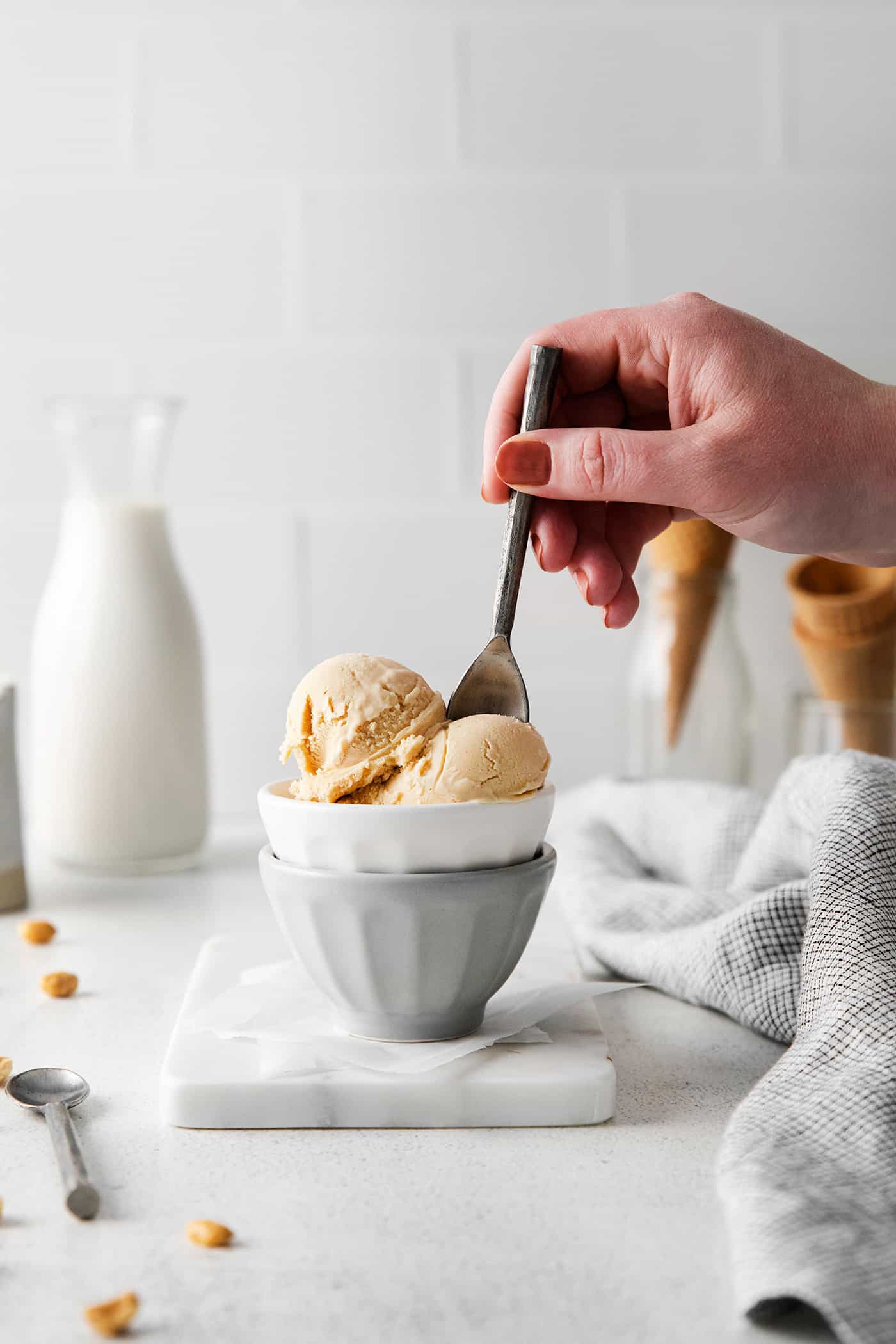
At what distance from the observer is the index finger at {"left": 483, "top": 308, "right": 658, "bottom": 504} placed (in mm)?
899

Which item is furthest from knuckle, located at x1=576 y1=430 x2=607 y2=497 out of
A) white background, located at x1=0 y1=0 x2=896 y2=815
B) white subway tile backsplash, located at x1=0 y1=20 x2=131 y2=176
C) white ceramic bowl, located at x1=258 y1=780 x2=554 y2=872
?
white subway tile backsplash, located at x1=0 y1=20 x2=131 y2=176

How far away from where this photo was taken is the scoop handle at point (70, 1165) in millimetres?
535

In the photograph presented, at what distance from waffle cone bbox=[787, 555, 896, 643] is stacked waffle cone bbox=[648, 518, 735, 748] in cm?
8

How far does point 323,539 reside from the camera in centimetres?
150

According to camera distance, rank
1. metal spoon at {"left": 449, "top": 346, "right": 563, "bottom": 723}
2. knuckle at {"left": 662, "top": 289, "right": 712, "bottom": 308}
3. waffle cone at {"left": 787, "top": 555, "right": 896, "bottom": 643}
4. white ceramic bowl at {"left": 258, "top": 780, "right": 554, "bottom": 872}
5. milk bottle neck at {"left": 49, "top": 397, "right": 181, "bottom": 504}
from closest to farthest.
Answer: white ceramic bowl at {"left": 258, "top": 780, "right": 554, "bottom": 872} < metal spoon at {"left": 449, "top": 346, "right": 563, "bottom": 723} < knuckle at {"left": 662, "top": 289, "right": 712, "bottom": 308} < milk bottle neck at {"left": 49, "top": 397, "right": 181, "bottom": 504} < waffle cone at {"left": 787, "top": 555, "right": 896, "bottom": 643}

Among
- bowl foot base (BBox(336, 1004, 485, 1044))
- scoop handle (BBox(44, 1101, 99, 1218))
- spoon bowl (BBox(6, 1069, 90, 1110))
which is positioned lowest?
spoon bowl (BBox(6, 1069, 90, 1110))

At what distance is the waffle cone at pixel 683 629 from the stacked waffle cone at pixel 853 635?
0.09 meters

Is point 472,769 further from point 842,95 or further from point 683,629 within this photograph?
point 842,95

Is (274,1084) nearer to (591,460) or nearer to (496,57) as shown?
(591,460)

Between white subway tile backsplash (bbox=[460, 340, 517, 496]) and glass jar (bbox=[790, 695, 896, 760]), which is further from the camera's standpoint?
white subway tile backsplash (bbox=[460, 340, 517, 496])

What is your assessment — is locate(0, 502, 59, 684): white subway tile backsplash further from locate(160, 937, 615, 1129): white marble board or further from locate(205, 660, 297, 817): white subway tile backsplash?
locate(160, 937, 615, 1129): white marble board

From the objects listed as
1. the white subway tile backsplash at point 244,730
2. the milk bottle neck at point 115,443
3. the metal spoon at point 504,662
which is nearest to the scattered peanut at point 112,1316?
the metal spoon at point 504,662

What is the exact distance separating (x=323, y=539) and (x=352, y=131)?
462mm

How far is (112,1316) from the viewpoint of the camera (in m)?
0.45
